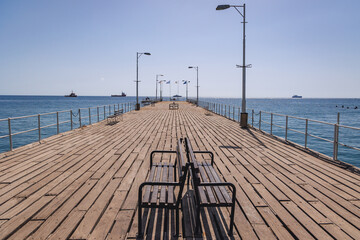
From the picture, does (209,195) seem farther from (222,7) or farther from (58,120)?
(58,120)

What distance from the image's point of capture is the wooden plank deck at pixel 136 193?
297 cm

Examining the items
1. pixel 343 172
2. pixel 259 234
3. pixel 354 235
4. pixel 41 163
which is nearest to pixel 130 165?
pixel 41 163

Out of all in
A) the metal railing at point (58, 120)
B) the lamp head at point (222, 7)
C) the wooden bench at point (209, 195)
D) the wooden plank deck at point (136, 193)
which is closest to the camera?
the wooden bench at point (209, 195)

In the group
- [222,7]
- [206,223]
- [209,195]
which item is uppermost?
[222,7]

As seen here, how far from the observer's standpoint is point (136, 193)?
4.06 m

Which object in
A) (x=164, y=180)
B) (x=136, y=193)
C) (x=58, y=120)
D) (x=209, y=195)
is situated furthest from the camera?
(x=58, y=120)

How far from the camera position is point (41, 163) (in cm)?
576

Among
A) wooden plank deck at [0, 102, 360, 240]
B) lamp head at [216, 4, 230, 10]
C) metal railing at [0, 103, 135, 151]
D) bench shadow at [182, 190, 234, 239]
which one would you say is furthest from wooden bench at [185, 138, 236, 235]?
lamp head at [216, 4, 230, 10]

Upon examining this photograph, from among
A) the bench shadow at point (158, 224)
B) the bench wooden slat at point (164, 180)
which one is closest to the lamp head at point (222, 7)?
the bench wooden slat at point (164, 180)

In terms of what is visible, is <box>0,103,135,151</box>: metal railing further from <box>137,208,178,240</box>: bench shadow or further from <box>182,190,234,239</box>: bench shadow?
<box>182,190,234,239</box>: bench shadow

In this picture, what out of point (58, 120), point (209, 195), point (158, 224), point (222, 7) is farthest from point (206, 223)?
point (58, 120)

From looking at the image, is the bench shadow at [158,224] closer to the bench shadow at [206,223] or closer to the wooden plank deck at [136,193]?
the wooden plank deck at [136,193]

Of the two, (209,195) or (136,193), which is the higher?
(209,195)

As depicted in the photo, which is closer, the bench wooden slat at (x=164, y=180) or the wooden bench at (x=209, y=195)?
the wooden bench at (x=209, y=195)
